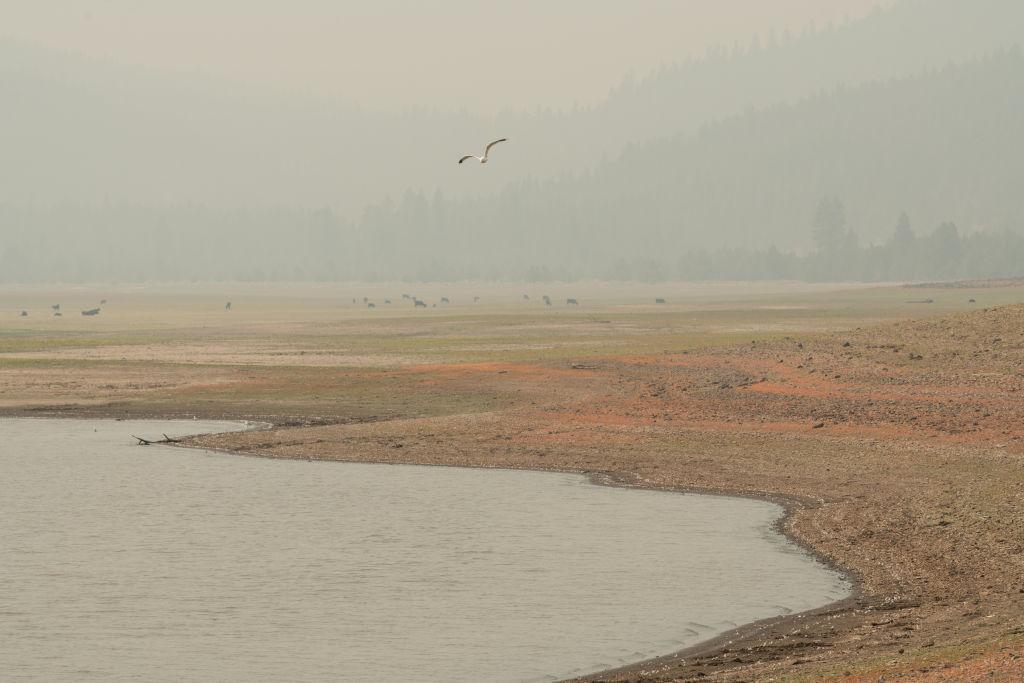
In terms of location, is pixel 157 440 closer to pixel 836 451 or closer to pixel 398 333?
pixel 836 451

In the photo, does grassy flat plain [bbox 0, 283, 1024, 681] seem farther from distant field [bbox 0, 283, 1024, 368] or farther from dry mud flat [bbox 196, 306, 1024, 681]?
distant field [bbox 0, 283, 1024, 368]

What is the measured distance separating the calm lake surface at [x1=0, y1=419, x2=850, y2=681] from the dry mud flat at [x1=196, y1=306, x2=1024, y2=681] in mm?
1315

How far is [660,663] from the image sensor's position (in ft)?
66.2

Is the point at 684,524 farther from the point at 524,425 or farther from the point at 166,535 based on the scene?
the point at 524,425

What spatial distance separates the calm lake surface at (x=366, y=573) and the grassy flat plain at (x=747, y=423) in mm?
1540

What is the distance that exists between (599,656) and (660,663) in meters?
1.00

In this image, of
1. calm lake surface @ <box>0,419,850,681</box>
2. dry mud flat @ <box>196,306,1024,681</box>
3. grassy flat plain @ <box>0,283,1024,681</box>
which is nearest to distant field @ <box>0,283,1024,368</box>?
grassy flat plain @ <box>0,283,1024,681</box>

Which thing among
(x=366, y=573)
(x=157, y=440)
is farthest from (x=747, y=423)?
(x=366, y=573)

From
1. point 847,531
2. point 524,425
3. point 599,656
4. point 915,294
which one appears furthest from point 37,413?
point 915,294

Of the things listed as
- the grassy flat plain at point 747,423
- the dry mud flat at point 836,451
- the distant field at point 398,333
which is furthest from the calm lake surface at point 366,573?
the distant field at point 398,333

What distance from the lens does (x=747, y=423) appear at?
43656mm

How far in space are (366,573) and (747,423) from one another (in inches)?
774

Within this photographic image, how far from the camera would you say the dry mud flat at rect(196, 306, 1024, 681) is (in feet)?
66.2

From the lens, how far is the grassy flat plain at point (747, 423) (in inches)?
838
